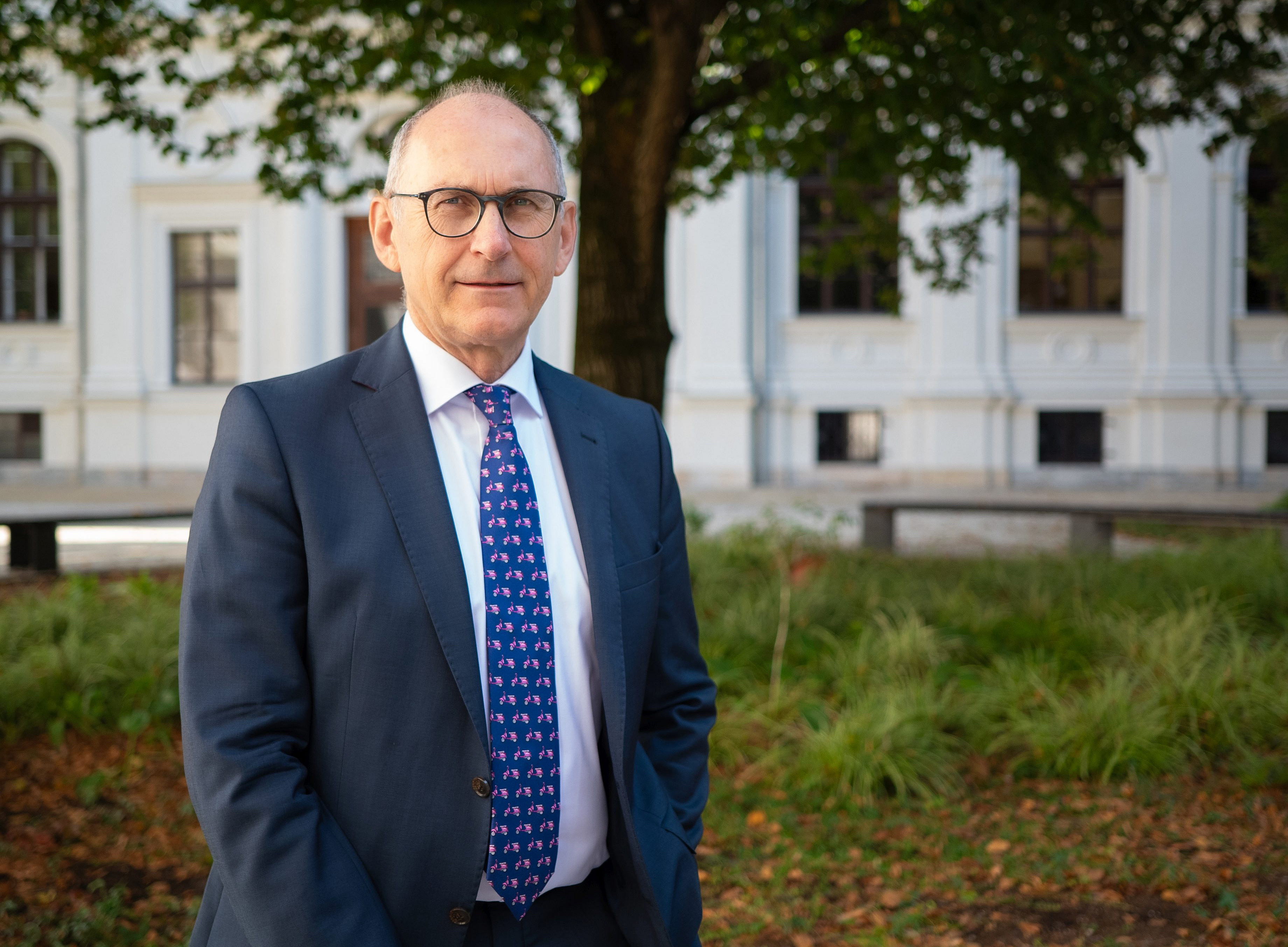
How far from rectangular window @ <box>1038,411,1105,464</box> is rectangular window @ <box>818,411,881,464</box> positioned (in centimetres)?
267

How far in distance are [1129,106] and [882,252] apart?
8.71 ft

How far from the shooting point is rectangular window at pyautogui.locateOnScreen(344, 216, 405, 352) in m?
19.1

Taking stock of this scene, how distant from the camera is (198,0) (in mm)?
6387

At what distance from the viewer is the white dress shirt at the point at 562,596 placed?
5.47 ft

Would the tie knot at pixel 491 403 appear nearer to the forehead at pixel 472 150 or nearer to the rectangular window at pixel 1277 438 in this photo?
the forehead at pixel 472 150

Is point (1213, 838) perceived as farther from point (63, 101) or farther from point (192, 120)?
point (63, 101)

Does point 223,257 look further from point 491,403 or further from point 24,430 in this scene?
point 491,403

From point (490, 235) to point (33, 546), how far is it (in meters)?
8.49

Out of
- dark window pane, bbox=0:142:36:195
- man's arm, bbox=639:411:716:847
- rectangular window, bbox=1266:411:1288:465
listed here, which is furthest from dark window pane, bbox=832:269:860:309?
man's arm, bbox=639:411:716:847

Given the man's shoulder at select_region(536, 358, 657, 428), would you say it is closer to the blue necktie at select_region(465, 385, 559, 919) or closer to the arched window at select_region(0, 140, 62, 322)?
the blue necktie at select_region(465, 385, 559, 919)

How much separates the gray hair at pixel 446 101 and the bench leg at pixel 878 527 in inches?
341

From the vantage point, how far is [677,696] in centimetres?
192

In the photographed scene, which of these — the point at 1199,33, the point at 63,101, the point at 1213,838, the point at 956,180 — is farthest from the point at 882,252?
the point at 63,101

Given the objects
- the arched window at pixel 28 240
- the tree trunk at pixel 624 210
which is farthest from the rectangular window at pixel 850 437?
the arched window at pixel 28 240
